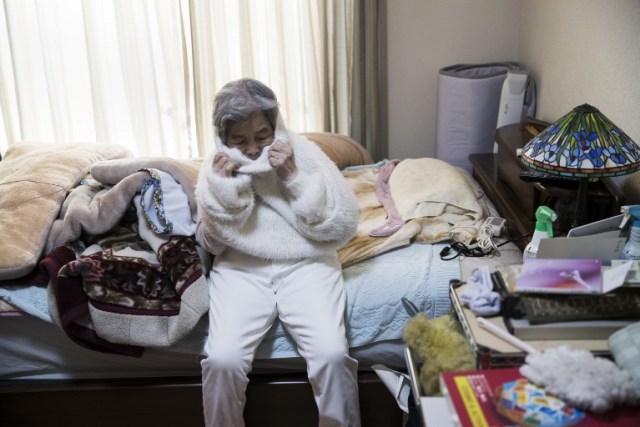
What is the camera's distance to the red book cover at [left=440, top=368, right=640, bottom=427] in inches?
35.2

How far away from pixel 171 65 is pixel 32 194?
119cm

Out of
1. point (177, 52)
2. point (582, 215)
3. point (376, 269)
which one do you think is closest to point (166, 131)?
point (177, 52)

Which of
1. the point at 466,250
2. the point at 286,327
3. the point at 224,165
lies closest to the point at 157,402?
the point at 286,327

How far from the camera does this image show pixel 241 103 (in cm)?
159

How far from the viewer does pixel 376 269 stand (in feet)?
5.70

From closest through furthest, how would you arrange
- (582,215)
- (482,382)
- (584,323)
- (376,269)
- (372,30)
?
1. (482,382)
2. (584,323)
3. (582,215)
4. (376,269)
5. (372,30)

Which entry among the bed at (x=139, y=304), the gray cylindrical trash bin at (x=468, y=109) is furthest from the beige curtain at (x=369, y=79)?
the bed at (x=139, y=304)

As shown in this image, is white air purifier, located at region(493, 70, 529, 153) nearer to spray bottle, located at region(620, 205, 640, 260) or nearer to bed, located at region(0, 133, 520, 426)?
bed, located at region(0, 133, 520, 426)

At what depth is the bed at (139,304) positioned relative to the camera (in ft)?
5.26

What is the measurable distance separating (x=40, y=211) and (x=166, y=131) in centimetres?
122

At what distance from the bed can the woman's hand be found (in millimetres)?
313

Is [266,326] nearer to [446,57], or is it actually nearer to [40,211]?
[40,211]

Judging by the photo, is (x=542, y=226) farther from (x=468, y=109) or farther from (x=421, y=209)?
(x=468, y=109)

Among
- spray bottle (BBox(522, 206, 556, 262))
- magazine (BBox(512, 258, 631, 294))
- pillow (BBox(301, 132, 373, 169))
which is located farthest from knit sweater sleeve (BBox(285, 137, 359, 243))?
pillow (BBox(301, 132, 373, 169))
